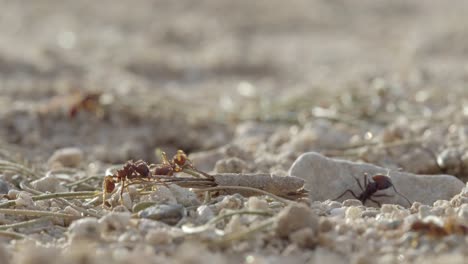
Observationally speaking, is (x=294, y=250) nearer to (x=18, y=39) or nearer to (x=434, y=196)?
(x=434, y=196)

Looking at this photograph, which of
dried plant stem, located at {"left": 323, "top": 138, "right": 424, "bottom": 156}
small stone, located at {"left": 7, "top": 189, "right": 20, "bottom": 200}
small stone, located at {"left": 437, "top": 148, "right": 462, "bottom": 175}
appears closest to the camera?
small stone, located at {"left": 7, "top": 189, "right": 20, "bottom": 200}

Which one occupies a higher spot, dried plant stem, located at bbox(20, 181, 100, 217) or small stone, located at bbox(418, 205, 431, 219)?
dried plant stem, located at bbox(20, 181, 100, 217)

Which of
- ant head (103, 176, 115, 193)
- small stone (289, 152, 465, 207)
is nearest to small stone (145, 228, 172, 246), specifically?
ant head (103, 176, 115, 193)

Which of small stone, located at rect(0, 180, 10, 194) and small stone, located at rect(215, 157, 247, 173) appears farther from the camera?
small stone, located at rect(215, 157, 247, 173)

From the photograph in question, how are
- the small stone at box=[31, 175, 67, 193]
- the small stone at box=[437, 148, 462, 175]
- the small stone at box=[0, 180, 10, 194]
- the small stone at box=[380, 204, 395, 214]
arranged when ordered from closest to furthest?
the small stone at box=[380, 204, 395, 214]
the small stone at box=[0, 180, 10, 194]
the small stone at box=[31, 175, 67, 193]
the small stone at box=[437, 148, 462, 175]

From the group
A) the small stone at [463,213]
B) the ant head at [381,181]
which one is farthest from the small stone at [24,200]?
the small stone at [463,213]

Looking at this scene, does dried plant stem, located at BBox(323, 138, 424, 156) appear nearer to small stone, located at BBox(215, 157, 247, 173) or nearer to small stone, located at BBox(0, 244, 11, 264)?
small stone, located at BBox(215, 157, 247, 173)

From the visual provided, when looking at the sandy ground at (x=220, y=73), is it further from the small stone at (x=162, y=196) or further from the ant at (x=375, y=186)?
the small stone at (x=162, y=196)

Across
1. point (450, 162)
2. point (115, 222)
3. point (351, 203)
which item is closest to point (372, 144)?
point (450, 162)
